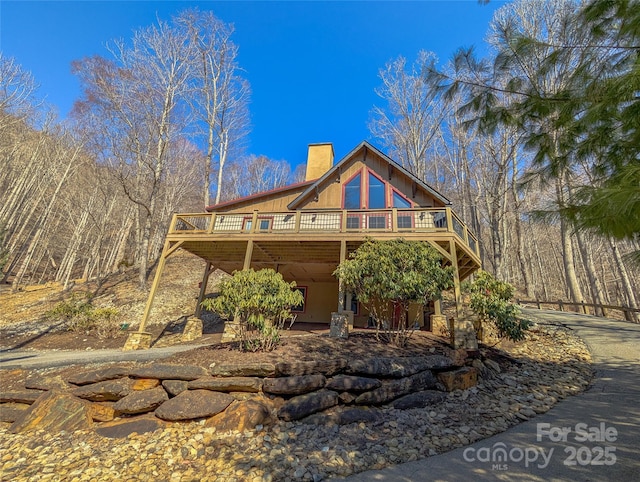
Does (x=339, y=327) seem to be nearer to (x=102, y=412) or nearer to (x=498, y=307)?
(x=498, y=307)

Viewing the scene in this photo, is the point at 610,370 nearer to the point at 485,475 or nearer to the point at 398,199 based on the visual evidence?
the point at 485,475

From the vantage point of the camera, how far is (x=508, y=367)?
6.69 metres

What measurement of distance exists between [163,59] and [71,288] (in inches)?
606

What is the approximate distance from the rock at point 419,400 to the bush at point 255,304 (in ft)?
8.86

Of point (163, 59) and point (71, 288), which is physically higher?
point (163, 59)

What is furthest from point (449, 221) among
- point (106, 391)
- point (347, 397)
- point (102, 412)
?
point (102, 412)

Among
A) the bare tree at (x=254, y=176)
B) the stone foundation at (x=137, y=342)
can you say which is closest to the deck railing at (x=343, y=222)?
the stone foundation at (x=137, y=342)

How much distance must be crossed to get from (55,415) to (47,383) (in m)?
1.06

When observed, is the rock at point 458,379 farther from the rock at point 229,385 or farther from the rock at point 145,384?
the rock at point 145,384

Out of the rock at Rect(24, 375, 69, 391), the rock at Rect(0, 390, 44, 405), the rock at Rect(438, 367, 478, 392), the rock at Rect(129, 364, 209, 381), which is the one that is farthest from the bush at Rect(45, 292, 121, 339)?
the rock at Rect(438, 367, 478, 392)

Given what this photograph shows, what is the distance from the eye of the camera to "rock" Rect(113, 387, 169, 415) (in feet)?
14.2

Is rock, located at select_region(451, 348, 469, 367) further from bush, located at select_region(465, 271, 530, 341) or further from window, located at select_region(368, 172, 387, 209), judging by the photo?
window, located at select_region(368, 172, 387, 209)

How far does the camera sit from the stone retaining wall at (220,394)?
4242 millimetres

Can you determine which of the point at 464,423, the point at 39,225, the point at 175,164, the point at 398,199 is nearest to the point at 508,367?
the point at 464,423
